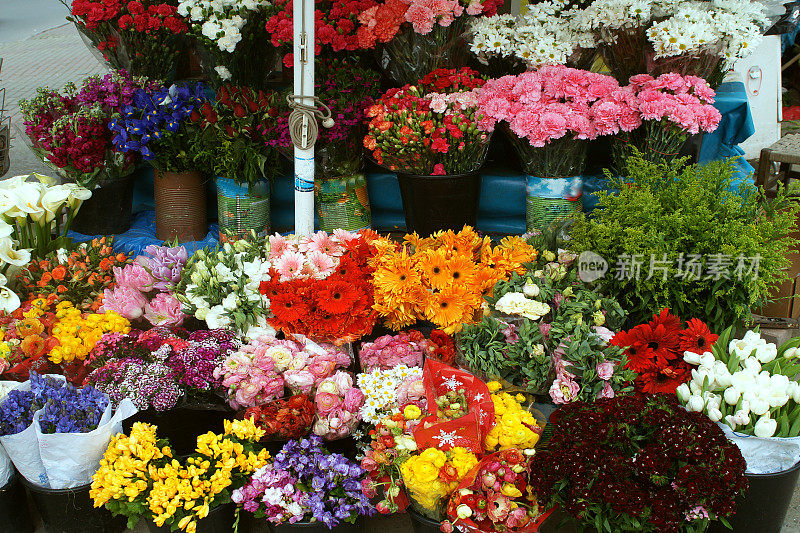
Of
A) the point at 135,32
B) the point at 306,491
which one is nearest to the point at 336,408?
the point at 306,491

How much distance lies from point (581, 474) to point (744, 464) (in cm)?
41

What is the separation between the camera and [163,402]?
2.20 metres

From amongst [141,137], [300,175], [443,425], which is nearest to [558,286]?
[443,425]

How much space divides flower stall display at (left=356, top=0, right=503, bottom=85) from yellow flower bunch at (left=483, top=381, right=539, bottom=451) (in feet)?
5.86

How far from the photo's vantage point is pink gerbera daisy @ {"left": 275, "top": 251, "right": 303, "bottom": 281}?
2600 mm

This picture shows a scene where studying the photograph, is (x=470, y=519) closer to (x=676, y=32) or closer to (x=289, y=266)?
(x=289, y=266)

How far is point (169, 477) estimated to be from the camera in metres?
1.92

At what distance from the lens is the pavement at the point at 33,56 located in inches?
261

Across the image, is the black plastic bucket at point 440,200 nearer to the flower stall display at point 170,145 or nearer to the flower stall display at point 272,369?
the flower stall display at point 272,369

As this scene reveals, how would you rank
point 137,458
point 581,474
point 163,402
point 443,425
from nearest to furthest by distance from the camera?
point 581,474 < point 443,425 < point 137,458 < point 163,402

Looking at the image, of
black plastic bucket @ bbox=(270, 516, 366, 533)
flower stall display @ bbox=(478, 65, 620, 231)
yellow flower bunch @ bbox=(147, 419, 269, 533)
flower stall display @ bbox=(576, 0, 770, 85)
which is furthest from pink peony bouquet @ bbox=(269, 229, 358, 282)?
flower stall display @ bbox=(576, 0, 770, 85)

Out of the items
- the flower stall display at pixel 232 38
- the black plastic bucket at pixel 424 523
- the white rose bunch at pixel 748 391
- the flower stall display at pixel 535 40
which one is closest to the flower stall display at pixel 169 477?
the black plastic bucket at pixel 424 523

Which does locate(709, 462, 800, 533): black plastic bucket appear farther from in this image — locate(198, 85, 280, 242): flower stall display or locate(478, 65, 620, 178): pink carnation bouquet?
locate(198, 85, 280, 242): flower stall display

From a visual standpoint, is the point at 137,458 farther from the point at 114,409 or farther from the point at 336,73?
the point at 336,73
